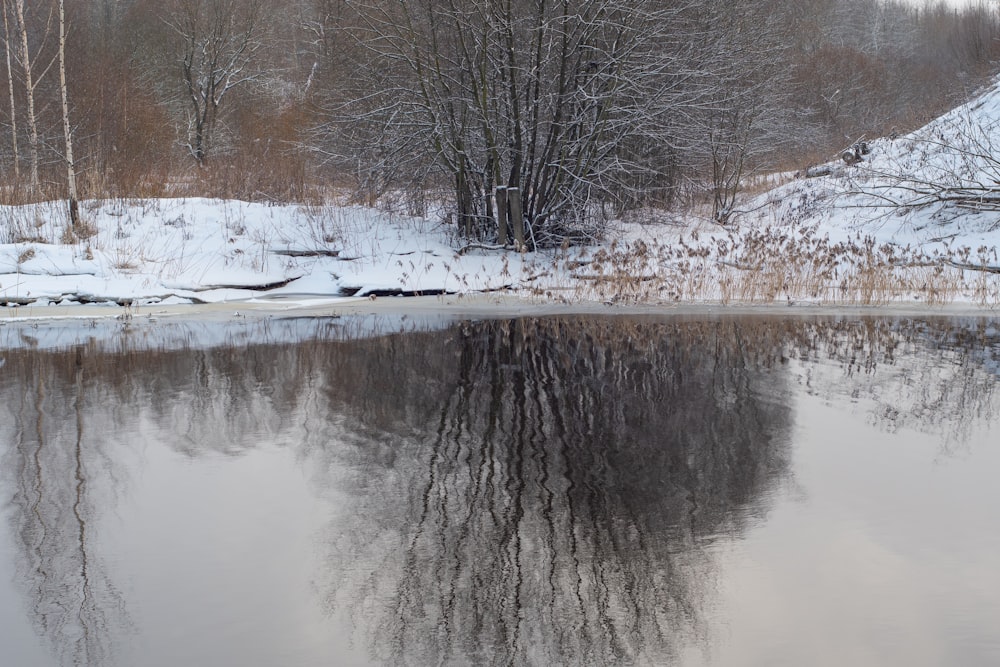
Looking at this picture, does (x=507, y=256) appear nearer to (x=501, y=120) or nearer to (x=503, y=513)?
(x=501, y=120)

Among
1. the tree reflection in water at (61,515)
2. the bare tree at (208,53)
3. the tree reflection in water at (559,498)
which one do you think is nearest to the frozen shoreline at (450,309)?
the tree reflection in water at (559,498)

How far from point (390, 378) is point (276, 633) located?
4.50 m

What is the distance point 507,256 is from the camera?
48.6 feet

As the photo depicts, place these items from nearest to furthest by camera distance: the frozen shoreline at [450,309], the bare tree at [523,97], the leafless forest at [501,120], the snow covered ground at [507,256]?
the frozen shoreline at [450,309], the snow covered ground at [507,256], the bare tree at [523,97], the leafless forest at [501,120]

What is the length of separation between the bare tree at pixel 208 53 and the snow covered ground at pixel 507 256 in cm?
1354

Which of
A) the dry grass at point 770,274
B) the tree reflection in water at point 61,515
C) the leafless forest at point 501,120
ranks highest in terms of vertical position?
the leafless forest at point 501,120

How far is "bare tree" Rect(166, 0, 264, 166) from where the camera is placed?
28375mm

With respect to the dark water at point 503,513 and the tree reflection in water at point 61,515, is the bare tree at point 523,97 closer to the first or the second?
the dark water at point 503,513

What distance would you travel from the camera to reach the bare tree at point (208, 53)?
93.1ft

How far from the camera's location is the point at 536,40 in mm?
13594

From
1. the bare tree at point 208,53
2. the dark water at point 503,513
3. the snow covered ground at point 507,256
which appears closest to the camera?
the dark water at point 503,513

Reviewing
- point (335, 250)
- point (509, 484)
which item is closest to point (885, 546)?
point (509, 484)

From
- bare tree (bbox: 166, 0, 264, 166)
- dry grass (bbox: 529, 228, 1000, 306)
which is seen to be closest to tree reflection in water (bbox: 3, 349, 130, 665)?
dry grass (bbox: 529, 228, 1000, 306)

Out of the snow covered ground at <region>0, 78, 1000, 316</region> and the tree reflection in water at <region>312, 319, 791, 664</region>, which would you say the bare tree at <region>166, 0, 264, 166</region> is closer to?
the snow covered ground at <region>0, 78, 1000, 316</region>
